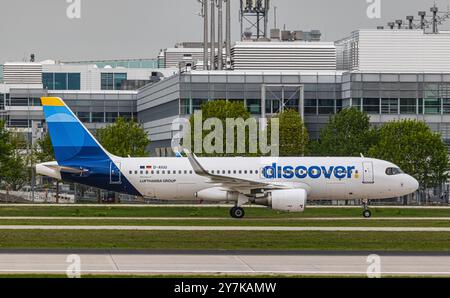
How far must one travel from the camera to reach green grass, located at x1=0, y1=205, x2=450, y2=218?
229 ft

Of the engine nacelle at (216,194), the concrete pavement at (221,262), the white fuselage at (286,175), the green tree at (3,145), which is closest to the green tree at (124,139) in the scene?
the green tree at (3,145)

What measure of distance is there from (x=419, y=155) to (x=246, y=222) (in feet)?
126

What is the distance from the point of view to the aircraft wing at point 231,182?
2601 inches

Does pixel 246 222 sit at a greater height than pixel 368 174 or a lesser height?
lesser

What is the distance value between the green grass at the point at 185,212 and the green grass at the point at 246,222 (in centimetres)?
505

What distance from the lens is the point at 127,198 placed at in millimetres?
104938

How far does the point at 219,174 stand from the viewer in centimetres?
7038

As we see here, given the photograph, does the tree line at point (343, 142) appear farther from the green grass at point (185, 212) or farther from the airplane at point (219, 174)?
the airplane at point (219, 174)

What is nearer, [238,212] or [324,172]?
[238,212]

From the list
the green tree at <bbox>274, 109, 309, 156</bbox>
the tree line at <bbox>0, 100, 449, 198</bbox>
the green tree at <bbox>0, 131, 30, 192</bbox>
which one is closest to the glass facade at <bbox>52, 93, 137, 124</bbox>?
the green tree at <bbox>0, 131, 30, 192</bbox>

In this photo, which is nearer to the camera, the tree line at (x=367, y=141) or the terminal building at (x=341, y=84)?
the tree line at (x=367, y=141)

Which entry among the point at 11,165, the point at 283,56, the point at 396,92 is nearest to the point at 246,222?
the point at 11,165

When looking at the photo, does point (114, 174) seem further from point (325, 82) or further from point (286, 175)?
point (325, 82)
